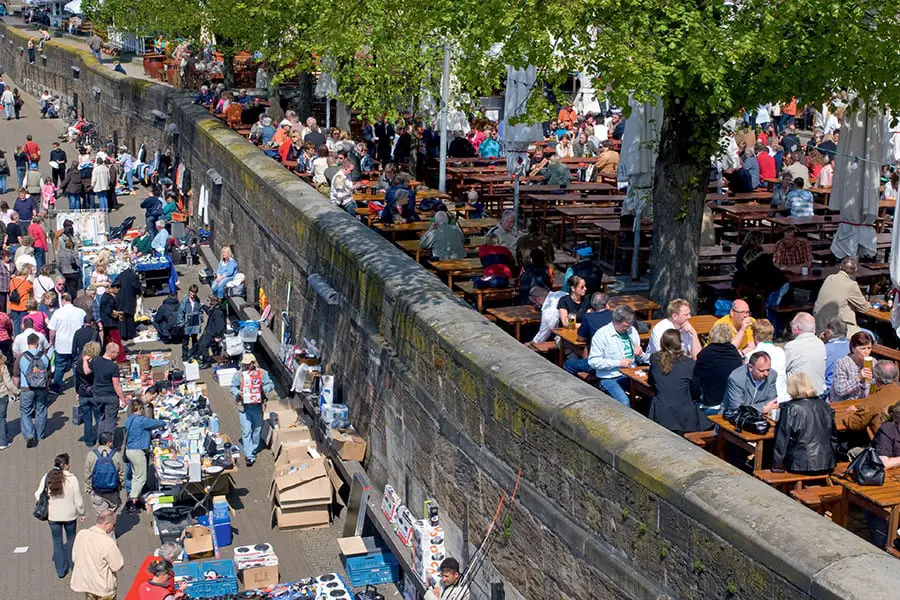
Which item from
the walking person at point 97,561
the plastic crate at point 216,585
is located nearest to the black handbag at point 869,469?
the plastic crate at point 216,585

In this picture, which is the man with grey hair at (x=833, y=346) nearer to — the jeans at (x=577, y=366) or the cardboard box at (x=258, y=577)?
the jeans at (x=577, y=366)

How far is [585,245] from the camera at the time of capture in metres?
17.2

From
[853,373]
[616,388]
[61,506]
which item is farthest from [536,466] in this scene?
[61,506]

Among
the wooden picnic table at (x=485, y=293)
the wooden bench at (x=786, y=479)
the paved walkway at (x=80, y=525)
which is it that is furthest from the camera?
the wooden picnic table at (x=485, y=293)

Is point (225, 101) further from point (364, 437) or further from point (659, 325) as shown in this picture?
point (659, 325)

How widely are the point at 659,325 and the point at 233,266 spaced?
38.8 ft

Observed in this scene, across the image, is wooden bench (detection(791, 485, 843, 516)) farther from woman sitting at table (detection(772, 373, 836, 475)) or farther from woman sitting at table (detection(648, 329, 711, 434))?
woman sitting at table (detection(648, 329, 711, 434))

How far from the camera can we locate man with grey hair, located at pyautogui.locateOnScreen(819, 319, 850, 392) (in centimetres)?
1077

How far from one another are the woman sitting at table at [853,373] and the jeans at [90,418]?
9129mm

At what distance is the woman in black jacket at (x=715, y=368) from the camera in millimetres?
10000

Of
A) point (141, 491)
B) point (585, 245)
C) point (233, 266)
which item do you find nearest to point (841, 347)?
point (585, 245)

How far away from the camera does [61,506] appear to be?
1281cm

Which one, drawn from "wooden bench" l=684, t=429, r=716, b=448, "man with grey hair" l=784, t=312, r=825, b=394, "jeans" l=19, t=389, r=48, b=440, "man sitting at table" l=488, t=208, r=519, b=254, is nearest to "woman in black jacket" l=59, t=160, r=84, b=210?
"jeans" l=19, t=389, r=48, b=440

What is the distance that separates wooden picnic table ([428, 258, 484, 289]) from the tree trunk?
241 centimetres
